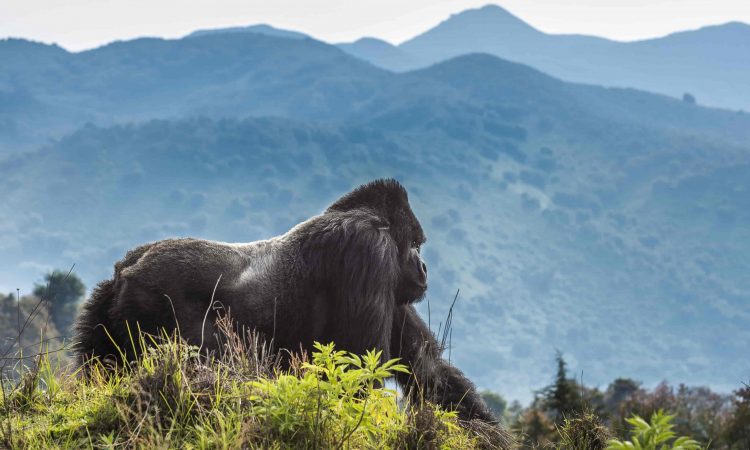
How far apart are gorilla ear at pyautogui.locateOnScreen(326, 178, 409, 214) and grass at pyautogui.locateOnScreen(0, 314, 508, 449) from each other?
9.44 ft

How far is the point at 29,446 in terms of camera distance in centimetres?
409

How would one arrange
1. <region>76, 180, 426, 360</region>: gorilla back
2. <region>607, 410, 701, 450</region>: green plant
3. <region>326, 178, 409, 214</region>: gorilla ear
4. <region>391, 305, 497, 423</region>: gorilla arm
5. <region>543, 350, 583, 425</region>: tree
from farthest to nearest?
<region>543, 350, 583, 425</region>: tree < <region>326, 178, 409, 214</region>: gorilla ear < <region>391, 305, 497, 423</region>: gorilla arm < <region>76, 180, 426, 360</region>: gorilla back < <region>607, 410, 701, 450</region>: green plant

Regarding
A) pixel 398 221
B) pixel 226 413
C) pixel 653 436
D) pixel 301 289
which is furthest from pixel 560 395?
pixel 653 436

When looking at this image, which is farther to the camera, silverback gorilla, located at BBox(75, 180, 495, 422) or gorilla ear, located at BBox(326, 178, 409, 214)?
gorilla ear, located at BBox(326, 178, 409, 214)

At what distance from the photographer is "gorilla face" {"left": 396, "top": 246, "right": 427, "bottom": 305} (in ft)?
25.0

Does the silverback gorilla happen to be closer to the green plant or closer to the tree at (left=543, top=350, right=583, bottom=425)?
the green plant

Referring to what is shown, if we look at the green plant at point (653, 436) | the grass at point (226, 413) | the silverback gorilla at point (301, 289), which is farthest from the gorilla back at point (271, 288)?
the green plant at point (653, 436)

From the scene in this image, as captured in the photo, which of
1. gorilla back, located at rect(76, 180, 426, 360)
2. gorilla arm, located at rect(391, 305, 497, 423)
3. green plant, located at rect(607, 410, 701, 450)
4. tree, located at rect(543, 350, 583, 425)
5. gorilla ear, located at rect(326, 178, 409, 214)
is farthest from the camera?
tree, located at rect(543, 350, 583, 425)

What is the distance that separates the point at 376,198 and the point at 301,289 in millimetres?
1271

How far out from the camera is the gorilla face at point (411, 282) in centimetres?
762

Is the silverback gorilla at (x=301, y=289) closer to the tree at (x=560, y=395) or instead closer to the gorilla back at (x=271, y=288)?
the gorilla back at (x=271, y=288)

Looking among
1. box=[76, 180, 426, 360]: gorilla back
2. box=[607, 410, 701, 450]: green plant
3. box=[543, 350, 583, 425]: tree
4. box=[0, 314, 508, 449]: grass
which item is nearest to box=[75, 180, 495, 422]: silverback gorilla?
box=[76, 180, 426, 360]: gorilla back

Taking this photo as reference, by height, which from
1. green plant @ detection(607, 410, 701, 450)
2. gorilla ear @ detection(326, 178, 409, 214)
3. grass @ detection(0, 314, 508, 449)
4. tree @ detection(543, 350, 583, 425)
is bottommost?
tree @ detection(543, 350, 583, 425)

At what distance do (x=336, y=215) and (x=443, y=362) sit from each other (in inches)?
61.4
